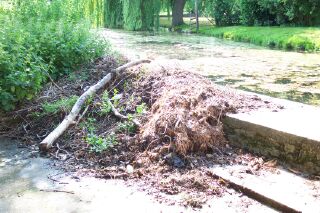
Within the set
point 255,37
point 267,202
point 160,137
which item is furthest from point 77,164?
point 255,37

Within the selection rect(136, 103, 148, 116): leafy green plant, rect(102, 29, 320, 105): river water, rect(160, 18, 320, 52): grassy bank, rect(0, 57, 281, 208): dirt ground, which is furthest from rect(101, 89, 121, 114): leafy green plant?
rect(160, 18, 320, 52): grassy bank

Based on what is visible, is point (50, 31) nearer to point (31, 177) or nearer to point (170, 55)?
point (31, 177)

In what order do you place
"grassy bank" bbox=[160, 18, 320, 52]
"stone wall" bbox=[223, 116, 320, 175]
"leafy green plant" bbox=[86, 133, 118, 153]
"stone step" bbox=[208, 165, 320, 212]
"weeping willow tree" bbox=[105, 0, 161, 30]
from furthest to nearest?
"weeping willow tree" bbox=[105, 0, 161, 30]
"grassy bank" bbox=[160, 18, 320, 52]
"leafy green plant" bbox=[86, 133, 118, 153]
"stone wall" bbox=[223, 116, 320, 175]
"stone step" bbox=[208, 165, 320, 212]

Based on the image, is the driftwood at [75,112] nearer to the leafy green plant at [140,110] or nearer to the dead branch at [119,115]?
the dead branch at [119,115]

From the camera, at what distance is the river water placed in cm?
848

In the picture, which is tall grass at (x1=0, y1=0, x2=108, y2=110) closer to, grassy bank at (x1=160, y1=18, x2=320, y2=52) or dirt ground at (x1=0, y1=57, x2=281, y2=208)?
dirt ground at (x1=0, y1=57, x2=281, y2=208)

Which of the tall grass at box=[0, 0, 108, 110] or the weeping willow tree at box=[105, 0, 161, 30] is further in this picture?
the weeping willow tree at box=[105, 0, 161, 30]

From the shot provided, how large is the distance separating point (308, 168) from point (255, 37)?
15155mm

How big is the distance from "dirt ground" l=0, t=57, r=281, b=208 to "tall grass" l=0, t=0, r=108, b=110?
0.39 metres

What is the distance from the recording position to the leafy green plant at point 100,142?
4.90 metres

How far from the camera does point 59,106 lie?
230 inches

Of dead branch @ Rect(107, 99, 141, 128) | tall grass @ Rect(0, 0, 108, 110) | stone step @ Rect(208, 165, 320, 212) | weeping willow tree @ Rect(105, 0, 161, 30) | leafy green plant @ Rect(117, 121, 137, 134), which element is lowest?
stone step @ Rect(208, 165, 320, 212)

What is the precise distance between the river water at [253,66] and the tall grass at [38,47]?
3.63 ft

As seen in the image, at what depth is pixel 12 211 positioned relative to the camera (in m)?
3.67
